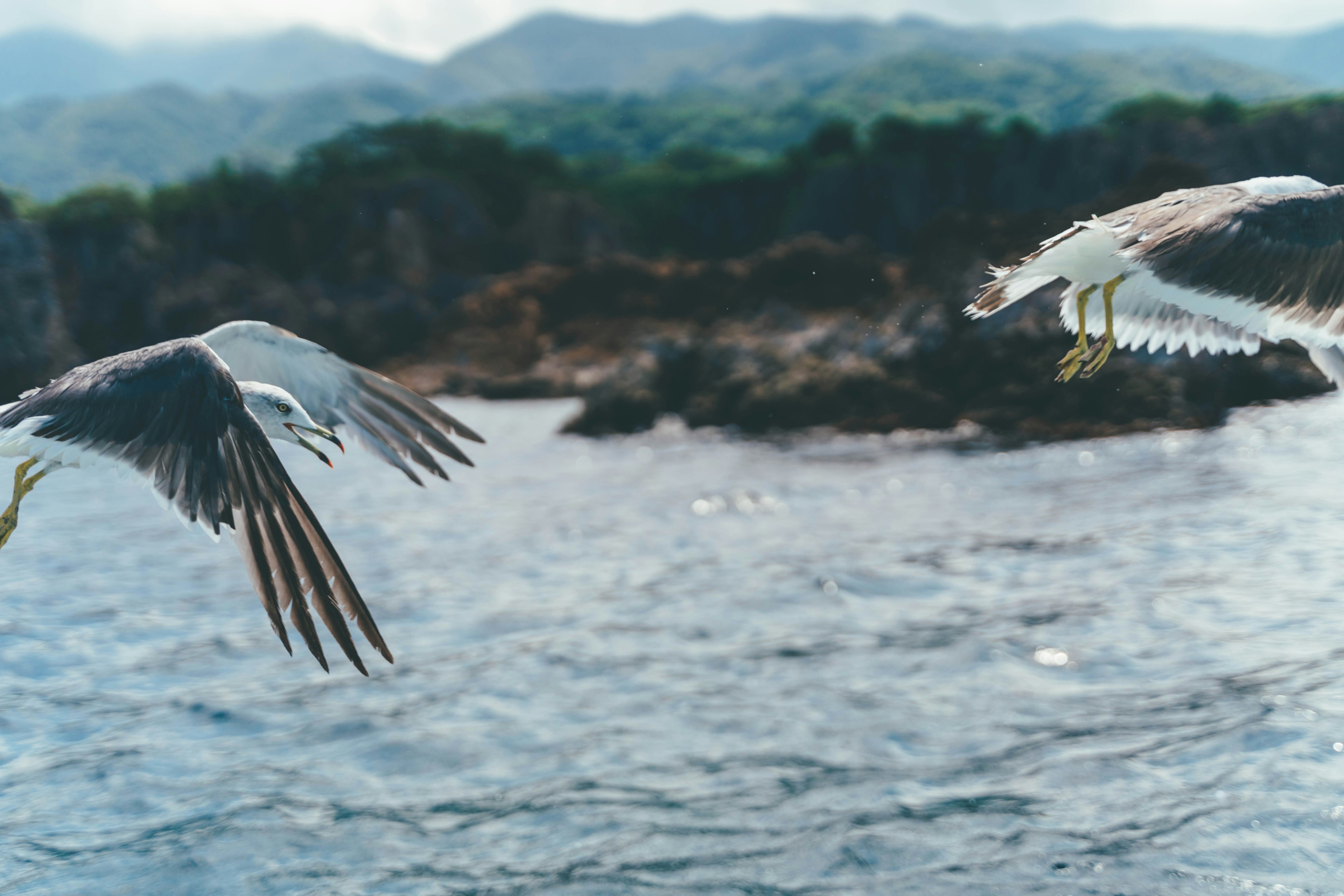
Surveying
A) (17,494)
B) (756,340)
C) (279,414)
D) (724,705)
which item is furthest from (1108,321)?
(756,340)

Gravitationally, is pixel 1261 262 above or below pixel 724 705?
above

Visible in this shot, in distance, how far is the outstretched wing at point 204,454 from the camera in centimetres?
389

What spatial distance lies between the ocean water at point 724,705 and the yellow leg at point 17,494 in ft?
4.97

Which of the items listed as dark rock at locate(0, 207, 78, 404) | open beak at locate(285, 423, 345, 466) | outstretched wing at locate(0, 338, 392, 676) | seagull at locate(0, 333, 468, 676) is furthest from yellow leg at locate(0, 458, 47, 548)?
dark rock at locate(0, 207, 78, 404)

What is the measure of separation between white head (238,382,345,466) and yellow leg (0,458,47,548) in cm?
97

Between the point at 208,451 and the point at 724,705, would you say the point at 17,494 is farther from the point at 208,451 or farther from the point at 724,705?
the point at 724,705

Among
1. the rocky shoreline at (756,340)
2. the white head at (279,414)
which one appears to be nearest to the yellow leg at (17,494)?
the white head at (279,414)

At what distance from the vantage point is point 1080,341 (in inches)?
237

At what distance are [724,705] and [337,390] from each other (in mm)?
3080

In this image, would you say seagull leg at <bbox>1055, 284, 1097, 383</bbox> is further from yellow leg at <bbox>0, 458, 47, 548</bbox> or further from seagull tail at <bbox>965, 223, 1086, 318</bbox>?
yellow leg at <bbox>0, 458, 47, 548</bbox>

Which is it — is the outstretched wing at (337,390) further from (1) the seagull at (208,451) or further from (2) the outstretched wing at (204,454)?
(2) the outstretched wing at (204,454)

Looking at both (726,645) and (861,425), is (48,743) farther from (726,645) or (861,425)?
(861,425)

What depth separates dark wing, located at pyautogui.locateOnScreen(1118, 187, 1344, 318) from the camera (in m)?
5.41

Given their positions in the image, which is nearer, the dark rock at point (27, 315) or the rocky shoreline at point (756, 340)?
the rocky shoreline at point (756, 340)
